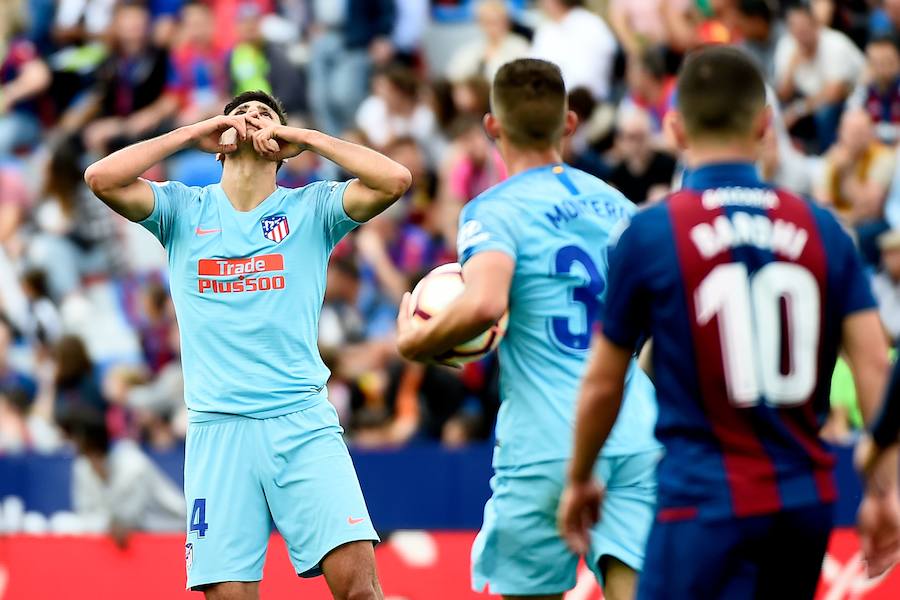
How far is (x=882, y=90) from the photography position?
42.1 feet

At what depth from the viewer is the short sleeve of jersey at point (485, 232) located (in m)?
5.92

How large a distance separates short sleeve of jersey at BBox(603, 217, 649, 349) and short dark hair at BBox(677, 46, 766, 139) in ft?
1.27

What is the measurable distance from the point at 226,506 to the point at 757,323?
319 cm

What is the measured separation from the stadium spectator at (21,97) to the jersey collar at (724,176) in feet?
47.7

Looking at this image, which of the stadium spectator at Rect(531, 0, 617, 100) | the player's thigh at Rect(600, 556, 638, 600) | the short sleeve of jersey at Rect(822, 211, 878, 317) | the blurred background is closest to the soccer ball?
the player's thigh at Rect(600, 556, 638, 600)

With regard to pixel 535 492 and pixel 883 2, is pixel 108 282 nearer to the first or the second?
pixel 883 2

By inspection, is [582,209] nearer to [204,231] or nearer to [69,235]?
[204,231]

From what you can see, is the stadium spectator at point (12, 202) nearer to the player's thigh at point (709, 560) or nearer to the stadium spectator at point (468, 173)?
the stadium spectator at point (468, 173)

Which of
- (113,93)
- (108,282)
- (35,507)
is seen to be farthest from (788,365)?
(113,93)

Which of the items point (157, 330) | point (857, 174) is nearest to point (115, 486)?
point (157, 330)

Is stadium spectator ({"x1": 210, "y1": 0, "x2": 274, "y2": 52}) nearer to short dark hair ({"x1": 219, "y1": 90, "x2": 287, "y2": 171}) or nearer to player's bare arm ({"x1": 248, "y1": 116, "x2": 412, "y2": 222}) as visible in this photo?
short dark hair ({"x1": 219, "y1": 90, "x2": 287, "y2": 171})

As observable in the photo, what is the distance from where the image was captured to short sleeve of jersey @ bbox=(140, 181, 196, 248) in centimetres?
738

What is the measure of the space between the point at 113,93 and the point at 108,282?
2648 millimetres

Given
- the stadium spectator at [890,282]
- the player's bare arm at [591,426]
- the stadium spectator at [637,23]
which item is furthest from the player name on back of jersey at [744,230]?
the stadium spectator at [637,23]
